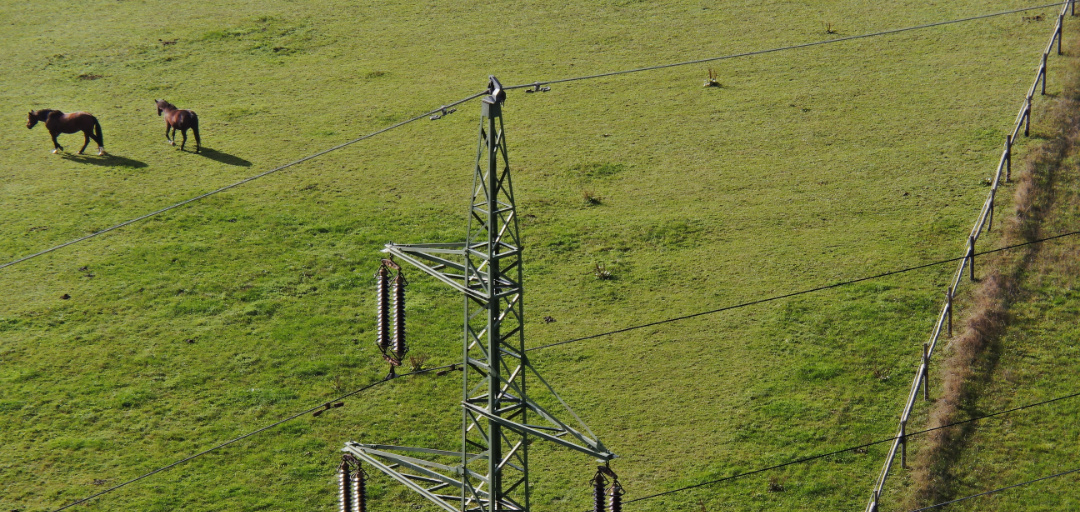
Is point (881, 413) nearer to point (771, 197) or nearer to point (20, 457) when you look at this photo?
point (771, 197)

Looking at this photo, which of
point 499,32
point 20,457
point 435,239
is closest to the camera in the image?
point 20,457

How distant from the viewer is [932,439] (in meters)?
23.6

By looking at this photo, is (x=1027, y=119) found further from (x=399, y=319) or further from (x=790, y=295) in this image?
(x=399, y=319)

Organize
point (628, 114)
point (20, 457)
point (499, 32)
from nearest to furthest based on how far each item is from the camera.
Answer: point (20, 457) → point (628, 114) → point (499, 32)

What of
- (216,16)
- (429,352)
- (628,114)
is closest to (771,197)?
(628,114)

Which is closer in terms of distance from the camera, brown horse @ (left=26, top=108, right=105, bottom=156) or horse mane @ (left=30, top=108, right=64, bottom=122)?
brown horse @ (left=26, top=108, right=105, bottom=156)

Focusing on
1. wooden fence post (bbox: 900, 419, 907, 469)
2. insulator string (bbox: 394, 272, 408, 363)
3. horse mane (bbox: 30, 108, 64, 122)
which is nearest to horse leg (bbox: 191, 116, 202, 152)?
horse mane (bbox: 30, 108, 64, 122)

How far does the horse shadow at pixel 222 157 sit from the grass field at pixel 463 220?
0.25 metres

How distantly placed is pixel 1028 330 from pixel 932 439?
17.9 ft

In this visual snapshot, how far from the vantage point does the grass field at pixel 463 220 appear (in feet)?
80.3

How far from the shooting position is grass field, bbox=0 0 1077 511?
24.5 meters

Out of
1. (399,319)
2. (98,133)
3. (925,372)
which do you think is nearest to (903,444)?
(925,372)

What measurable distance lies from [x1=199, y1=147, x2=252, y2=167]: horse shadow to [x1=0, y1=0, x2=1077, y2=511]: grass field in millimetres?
247

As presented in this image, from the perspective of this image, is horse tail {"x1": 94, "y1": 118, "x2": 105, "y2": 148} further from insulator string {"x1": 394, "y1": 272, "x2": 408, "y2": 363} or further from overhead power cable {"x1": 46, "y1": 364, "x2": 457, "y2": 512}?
insulator string {"x1": 394, "y1": 272, "x2": 408, "y2": 363}
